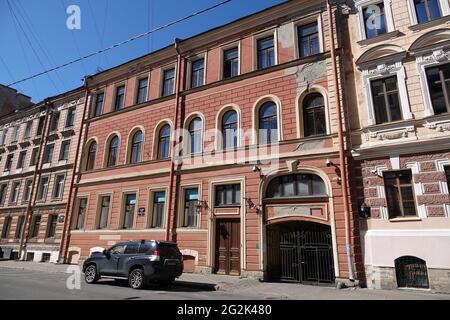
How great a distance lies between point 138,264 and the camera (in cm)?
1153

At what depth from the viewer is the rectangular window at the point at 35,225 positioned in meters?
24.4

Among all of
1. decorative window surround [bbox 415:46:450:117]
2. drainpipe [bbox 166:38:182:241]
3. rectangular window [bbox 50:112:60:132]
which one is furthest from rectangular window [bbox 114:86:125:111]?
decorative window surround [bbox 415:46:450:117]

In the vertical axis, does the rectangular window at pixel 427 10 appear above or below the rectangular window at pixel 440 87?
above

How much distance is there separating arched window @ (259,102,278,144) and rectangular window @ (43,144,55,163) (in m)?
19.6

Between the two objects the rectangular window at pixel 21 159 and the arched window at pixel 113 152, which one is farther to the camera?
the rectangular window at pixel 21 159

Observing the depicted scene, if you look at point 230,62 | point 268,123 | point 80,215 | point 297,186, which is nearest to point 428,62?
point 268,123

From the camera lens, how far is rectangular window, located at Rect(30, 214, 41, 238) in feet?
80.2

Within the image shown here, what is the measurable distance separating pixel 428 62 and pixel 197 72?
12165 millimetres

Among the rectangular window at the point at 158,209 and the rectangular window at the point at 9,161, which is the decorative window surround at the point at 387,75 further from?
the rectangular window at the point at 9,161

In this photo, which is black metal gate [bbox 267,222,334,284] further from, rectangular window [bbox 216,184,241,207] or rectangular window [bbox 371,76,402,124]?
rectangular window [bbox 371,76,402,124]

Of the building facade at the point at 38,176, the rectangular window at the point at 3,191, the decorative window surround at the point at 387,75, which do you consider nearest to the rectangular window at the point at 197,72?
the decorative window surround at the point at 387,75

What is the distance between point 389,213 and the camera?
39.3ft

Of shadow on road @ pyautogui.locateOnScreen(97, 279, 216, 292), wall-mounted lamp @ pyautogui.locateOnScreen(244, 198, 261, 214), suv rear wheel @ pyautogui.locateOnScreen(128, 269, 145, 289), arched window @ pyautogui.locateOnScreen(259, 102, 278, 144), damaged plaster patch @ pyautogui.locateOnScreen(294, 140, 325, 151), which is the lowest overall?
shadow on road @ pyautogui.locateOnScreen(97, 279, 216, 292)

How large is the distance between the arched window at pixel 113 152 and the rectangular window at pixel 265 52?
11.1 metres
